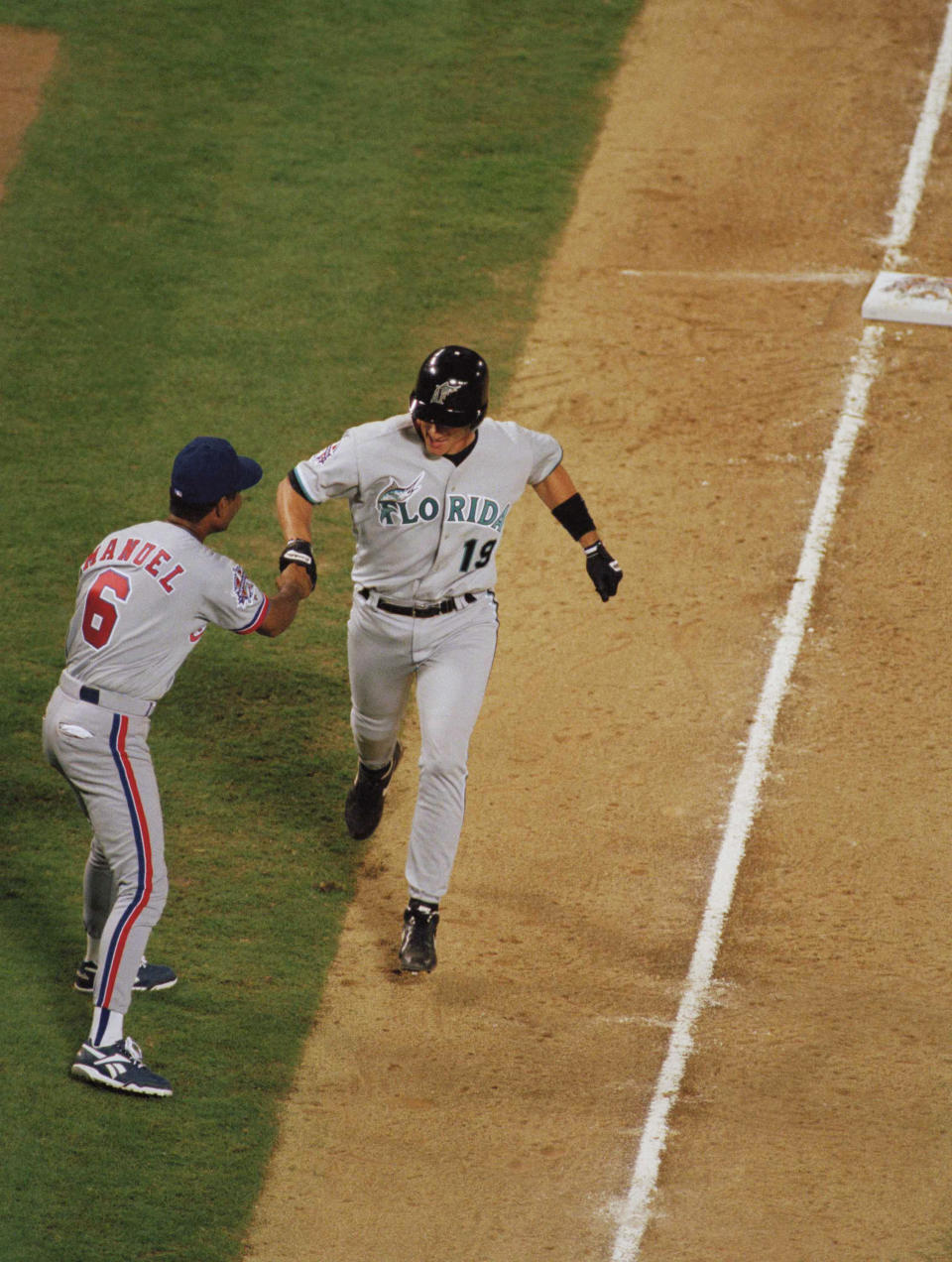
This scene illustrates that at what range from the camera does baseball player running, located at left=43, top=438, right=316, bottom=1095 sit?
5156 millimetres

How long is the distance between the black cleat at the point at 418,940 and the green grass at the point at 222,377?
35 centimetres

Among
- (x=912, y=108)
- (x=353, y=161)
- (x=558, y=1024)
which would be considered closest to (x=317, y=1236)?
(x=558, y=1024)

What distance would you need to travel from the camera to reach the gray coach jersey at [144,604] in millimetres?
5137

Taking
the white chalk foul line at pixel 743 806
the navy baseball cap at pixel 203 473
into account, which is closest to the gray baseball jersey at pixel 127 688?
the navy baseball cap at pixel 203 473

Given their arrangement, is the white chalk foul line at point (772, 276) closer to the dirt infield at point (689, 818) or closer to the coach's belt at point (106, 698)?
the dirt infield at point (689, 818)

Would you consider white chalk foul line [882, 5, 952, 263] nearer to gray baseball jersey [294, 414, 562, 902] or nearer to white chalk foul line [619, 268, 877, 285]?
white chalk foul line [619, 268, 877, 285]

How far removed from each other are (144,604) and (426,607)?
3.94ft

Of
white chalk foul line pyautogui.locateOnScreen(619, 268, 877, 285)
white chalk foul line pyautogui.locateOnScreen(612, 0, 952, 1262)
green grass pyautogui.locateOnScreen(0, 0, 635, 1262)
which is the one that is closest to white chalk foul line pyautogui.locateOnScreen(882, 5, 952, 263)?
white chalk foul line pyautogui.locateOnScreen(612, 0, 952, 1262)

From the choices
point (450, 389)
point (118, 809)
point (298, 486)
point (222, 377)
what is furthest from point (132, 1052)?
point (222, 377)

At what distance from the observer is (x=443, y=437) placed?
5.79 metres

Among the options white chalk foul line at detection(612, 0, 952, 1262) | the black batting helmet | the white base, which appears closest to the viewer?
white chalk foul line at detection(612, 0, 952, 1262)

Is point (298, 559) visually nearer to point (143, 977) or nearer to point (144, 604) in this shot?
point (144, 604)

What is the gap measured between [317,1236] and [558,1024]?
1179 mm

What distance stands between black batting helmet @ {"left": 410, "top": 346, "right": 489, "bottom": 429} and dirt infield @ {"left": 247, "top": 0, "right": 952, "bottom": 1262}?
1.82 m
